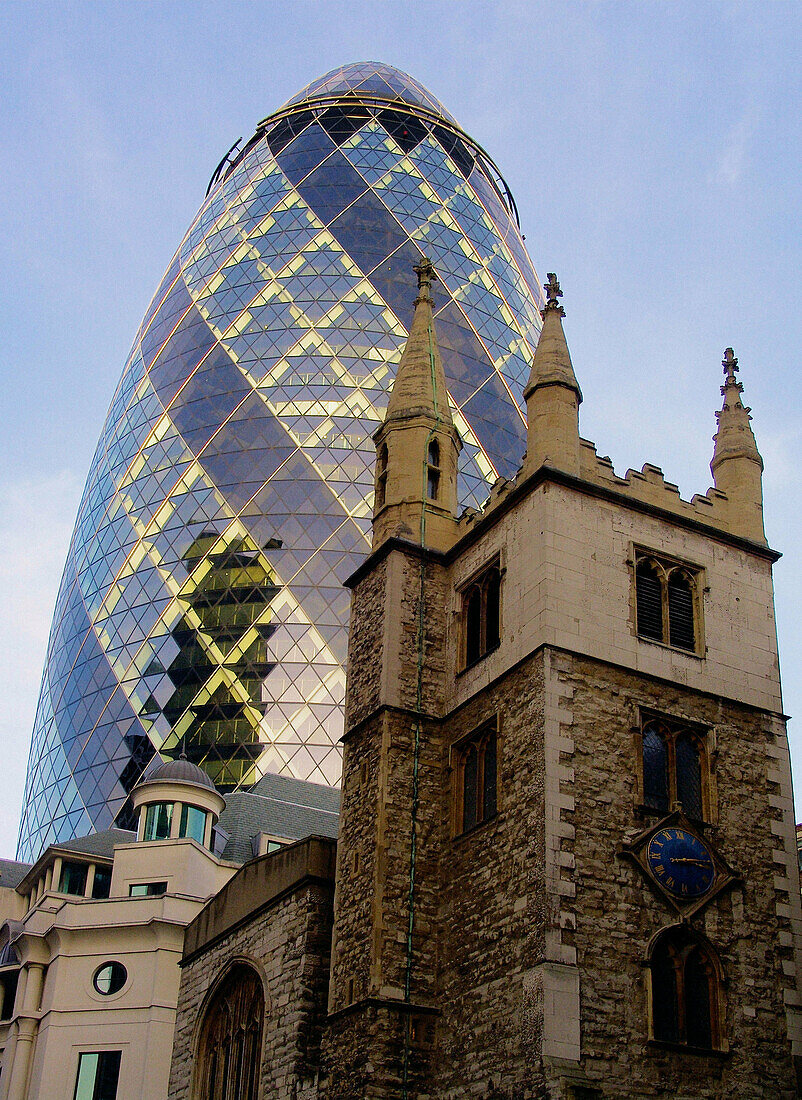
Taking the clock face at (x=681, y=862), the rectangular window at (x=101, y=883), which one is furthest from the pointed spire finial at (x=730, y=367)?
the rectangular window at (x=101, y=883)

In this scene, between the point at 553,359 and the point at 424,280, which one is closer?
the point at 553,359

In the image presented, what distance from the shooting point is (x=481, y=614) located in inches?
866

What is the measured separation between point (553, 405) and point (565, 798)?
6.40 m

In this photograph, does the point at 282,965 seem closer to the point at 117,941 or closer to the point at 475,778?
the point at 475,778

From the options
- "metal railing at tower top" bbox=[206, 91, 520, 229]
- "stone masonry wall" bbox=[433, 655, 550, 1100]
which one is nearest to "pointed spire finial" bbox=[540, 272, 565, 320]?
"stone masonry wall" bbox=[433, 655, 550, 1100]

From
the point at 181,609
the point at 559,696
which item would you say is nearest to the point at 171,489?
the point at 181,609

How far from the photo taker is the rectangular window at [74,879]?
32.6m

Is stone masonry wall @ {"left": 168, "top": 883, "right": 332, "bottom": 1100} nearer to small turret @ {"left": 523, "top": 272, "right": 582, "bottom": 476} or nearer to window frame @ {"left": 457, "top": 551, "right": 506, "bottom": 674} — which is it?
window frame @ {"left": 457, "top": 551, "right": 506, "bottom": 674}

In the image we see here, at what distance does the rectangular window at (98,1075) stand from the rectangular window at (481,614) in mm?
11531

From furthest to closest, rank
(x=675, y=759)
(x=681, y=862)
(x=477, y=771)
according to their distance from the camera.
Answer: (x=477, y=771), (x=675, y=759), (x=681, y=862)

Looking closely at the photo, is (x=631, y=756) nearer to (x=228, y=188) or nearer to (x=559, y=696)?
(x=559, y=696)

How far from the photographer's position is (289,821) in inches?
1380

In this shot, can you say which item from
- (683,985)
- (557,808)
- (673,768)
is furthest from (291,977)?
(673,768)

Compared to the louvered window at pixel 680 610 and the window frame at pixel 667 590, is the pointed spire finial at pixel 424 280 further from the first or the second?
the louvered window at pixel 680 610
